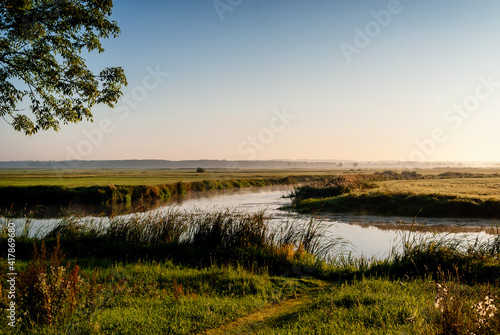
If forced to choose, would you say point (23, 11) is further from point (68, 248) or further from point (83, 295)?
point (83, 295)

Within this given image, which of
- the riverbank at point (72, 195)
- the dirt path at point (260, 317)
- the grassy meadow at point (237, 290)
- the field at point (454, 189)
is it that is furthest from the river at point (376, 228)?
the riverbank at point (72, 195)

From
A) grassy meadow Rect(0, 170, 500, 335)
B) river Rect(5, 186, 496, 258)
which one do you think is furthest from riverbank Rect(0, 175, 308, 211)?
grassy meadow Rect(0, 170, 500, 335)

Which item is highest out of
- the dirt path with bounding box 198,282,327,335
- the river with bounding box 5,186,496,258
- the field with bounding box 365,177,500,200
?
the field with bounding box 365,177,500,200

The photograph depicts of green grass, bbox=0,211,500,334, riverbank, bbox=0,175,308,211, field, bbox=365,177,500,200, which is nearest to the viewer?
green grass, bbox=0,211,500,334

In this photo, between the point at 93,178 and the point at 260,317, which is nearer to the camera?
the point at 260,317

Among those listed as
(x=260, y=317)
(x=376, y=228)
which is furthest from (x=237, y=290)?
(x=376, y=228)

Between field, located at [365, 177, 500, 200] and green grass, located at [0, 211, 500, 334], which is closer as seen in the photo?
green grass, located at [0, 211, 500, 334]

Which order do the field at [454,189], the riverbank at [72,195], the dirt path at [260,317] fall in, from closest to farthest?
the dirt path at [260,317] → the field at [454,189] → the riverbank at [72,195]

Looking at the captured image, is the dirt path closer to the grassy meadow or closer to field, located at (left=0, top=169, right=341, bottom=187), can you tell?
the grassy meadow

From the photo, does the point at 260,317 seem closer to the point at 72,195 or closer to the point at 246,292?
the point at 246,292

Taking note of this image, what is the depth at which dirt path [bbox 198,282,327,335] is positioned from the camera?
243 inches

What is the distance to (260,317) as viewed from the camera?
6.94 metres

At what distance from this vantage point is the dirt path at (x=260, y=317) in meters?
6.18

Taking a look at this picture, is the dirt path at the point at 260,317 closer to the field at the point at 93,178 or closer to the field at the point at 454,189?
the field at the point at 454,189
